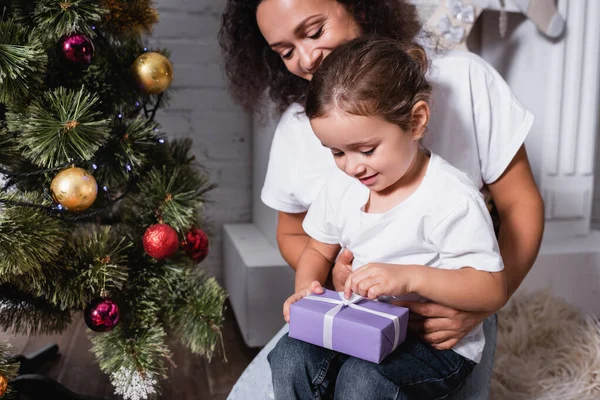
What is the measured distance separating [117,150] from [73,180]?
14 centimetres

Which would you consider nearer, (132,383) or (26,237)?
(26,237)

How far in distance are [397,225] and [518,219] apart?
1.01 ft

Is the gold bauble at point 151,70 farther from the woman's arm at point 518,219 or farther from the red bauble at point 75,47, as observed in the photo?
the woman's arm at point 518,219

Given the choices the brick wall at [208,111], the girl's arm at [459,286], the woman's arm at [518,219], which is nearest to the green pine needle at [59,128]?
the girl's arm at [459,286]

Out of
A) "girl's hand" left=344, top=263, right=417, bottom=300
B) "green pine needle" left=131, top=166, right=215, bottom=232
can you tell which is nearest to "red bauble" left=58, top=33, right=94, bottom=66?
"green pine needle" left=131, top=166, right=215, bottom=232

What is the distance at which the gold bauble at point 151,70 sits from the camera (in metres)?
1.15

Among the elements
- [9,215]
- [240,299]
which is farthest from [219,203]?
[9,215]

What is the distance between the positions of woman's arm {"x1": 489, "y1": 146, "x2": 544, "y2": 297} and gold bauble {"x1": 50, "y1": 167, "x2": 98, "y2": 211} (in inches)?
28.8

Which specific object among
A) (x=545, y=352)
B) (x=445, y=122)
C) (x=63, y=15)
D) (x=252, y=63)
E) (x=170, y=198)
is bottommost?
(x=545, y=352)

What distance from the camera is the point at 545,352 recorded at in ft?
4.66

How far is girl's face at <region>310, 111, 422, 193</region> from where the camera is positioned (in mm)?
875

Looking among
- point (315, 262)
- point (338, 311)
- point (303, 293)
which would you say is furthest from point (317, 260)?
point (338, 311)

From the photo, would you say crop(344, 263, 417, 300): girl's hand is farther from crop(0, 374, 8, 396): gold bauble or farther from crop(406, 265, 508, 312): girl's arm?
crop(0, 374, 8, 396): gold bauble

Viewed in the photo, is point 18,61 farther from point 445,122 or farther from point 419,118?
point 445,122
